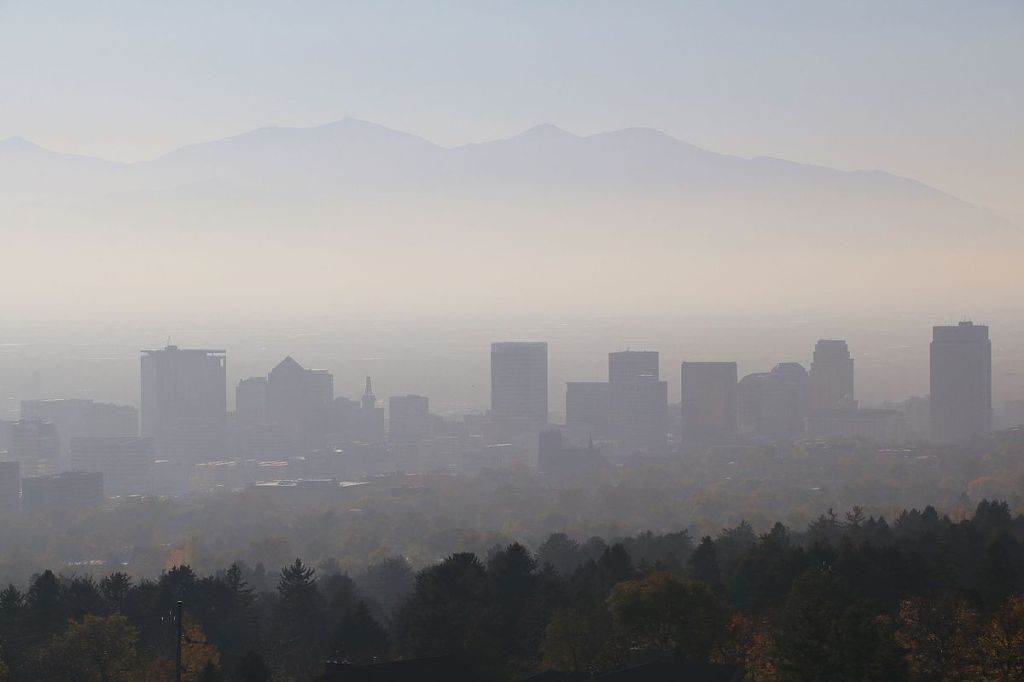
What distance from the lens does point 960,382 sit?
494 ft

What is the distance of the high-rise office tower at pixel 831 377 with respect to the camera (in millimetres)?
167250

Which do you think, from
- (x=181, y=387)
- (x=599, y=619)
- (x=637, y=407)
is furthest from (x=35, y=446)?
(x=599, y=619)

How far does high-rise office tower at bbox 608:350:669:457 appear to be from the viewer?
16062cm

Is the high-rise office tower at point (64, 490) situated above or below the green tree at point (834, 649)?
below

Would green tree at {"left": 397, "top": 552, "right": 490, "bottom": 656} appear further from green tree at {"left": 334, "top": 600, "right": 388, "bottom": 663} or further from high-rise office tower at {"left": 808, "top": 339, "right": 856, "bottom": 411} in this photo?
high-rise office tower at {"left": 808, "top": 339, "right": 856, "bottom": 411}

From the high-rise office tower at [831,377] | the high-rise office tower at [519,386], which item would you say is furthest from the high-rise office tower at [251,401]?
the high-rise office tower at [831,377]

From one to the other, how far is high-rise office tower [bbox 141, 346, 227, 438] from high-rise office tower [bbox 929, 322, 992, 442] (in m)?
69.6

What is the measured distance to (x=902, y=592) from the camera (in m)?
30.5

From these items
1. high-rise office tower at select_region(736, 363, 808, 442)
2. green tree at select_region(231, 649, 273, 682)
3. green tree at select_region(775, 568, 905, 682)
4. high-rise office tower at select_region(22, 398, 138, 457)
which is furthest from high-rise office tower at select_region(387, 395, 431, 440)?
green tree at select_region(775, 568, 905, 682)

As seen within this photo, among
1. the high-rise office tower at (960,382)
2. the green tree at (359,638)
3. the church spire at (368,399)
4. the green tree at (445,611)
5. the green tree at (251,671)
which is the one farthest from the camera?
the church spire at (368,399)

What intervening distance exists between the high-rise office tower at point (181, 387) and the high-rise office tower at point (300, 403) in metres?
5.55

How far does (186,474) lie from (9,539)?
6182cm

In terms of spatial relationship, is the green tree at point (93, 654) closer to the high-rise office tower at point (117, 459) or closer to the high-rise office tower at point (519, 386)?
the high-rise office tower at point (117, 459)

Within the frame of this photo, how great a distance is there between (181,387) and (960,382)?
78.4m
